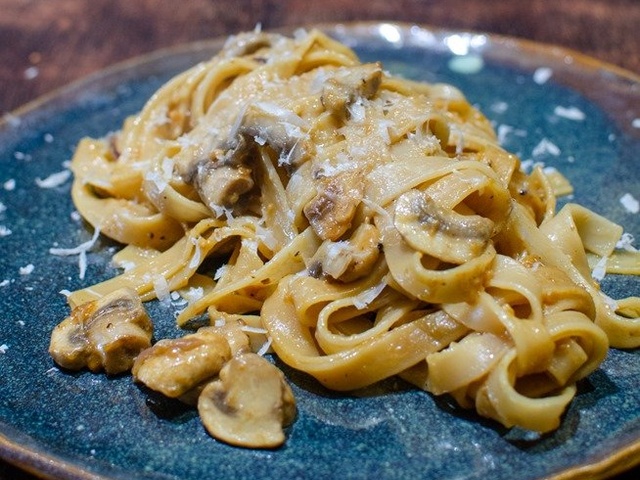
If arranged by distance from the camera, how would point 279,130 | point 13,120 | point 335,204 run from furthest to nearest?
point 13,120
point 279,130
point 335,204

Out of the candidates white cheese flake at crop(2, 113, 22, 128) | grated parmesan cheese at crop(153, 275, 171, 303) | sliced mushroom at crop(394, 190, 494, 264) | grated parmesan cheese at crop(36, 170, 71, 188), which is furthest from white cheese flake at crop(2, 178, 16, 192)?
sliced mushroom at crop(394, 190, 494, 264)

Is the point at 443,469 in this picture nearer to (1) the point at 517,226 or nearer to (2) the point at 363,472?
(2) the point at 363,472

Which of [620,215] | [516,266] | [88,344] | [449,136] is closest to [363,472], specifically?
[516,266]

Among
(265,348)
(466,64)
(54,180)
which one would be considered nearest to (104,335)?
(265,348)

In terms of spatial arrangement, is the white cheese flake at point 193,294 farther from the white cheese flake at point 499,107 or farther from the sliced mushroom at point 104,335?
the white cheese flake at point 499,107

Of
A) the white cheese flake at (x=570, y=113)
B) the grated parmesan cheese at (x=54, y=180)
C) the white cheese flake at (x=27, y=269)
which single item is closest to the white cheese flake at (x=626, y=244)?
the white cheese flake at (x=570, y=113)

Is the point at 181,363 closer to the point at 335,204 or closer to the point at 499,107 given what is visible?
the point at 335,204
